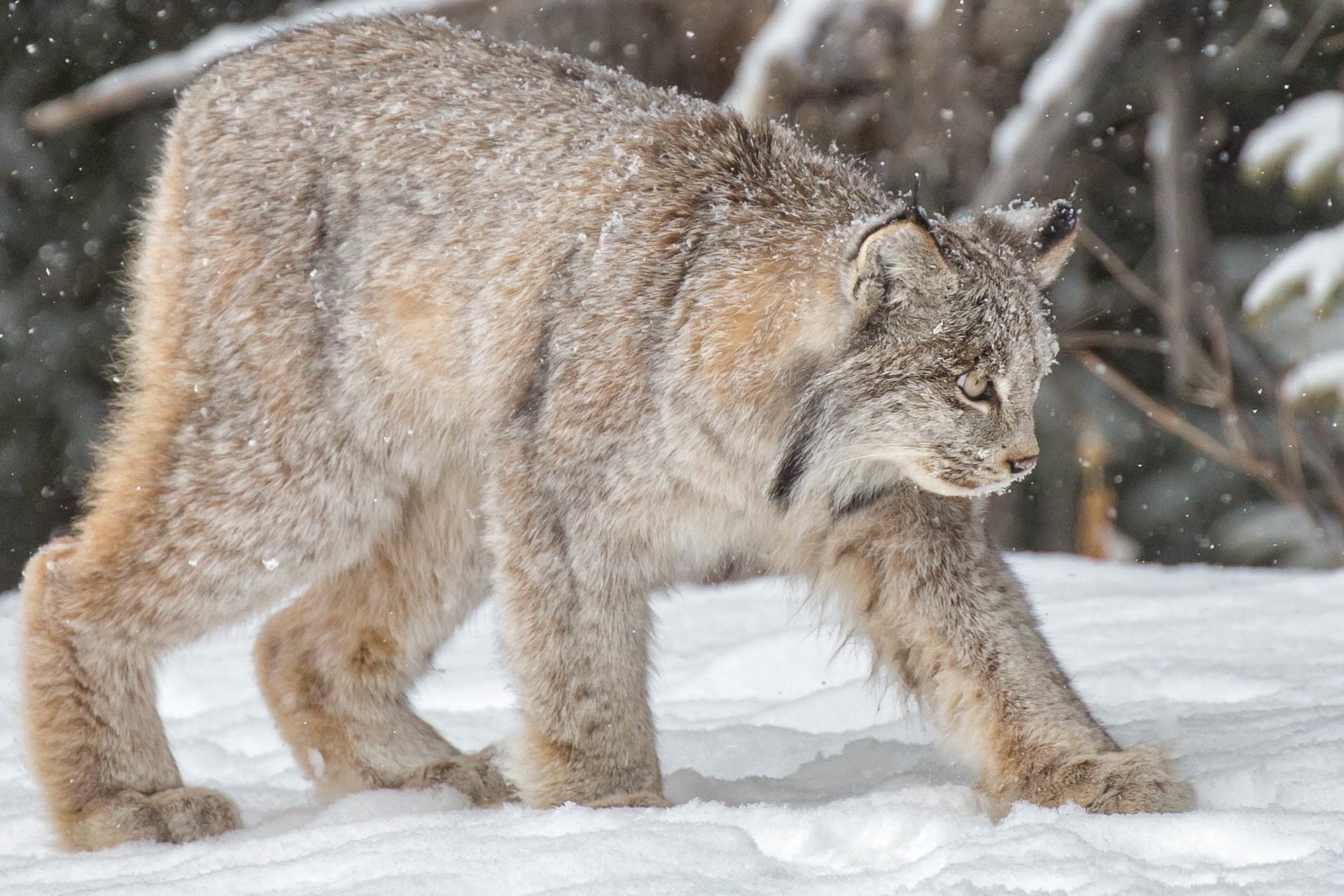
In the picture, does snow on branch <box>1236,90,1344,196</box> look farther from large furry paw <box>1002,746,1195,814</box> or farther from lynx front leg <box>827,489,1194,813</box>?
large furry paw <box>1002,746,1195,814</box>

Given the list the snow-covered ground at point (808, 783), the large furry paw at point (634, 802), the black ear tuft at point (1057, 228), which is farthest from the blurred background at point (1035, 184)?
the large furry paw at point (634, 802)

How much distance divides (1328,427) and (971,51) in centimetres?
250

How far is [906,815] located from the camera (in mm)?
2912

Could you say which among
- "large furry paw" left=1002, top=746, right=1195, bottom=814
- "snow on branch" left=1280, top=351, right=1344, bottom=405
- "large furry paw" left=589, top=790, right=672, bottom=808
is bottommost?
"large furry paw" left=589, top=790, right=672, bottom=808

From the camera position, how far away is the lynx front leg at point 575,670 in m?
3.41

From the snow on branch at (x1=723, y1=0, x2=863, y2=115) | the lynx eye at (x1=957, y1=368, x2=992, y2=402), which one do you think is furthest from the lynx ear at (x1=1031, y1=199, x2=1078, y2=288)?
A: the snow on branch at (x1=723, y1=0, x2=863, y2=115)

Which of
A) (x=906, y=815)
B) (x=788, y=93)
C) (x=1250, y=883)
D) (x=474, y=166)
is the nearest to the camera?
(x=1250, y=883)

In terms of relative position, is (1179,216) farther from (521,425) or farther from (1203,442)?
(521,425)

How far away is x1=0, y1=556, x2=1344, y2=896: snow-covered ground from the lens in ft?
8.54

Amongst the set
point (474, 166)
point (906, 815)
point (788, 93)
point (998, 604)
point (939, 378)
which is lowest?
point (906, 815)

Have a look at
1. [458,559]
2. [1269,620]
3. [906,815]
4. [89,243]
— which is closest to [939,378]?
[906,815]

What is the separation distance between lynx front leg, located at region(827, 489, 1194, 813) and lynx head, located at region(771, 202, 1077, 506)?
7.6 inches

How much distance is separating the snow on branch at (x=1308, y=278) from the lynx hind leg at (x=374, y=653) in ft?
9.84

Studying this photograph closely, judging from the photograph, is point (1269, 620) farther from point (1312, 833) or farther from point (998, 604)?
point (1312, 833)
